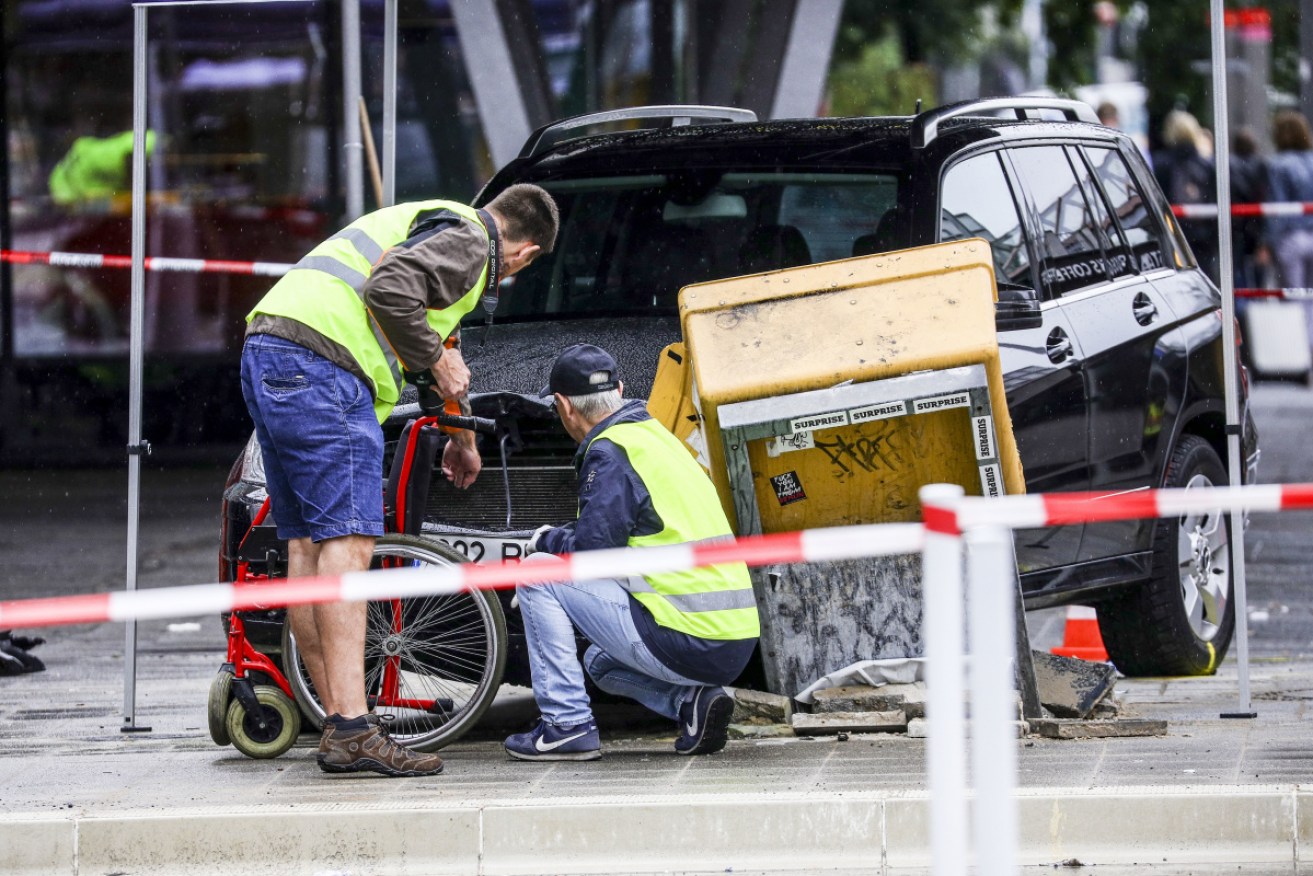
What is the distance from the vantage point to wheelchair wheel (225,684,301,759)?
20.4 ft

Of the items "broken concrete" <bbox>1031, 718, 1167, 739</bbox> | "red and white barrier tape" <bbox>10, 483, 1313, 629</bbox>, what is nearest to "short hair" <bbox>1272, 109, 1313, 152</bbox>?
"broken concrete" <bbox>1031, 718, 1167, 739</bbox>

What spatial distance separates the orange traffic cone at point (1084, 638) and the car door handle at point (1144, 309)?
4.08 feet

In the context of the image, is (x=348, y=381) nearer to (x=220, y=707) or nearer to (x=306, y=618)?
(x=306, y=618)

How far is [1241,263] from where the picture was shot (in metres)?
16.8

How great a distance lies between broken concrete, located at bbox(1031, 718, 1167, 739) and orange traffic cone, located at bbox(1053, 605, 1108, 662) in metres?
1.77

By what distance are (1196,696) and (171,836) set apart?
12.1 ft

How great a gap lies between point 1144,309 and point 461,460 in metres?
2.69

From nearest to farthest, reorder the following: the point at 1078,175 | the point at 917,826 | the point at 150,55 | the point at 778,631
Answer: the point at 917,826 → the point at 778,631 → the point at 1078,175 → the point at 150,55

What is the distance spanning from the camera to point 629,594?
6.04 metres

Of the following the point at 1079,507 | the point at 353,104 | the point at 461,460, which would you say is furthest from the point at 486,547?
the point at 1079,507

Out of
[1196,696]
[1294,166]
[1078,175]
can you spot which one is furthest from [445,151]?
[1196,696]

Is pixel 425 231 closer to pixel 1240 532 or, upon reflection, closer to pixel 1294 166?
pixel 1240 532

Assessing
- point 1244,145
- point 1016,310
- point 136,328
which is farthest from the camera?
point 1244,145

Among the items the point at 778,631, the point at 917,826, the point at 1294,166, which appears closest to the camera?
the point at 917,826
